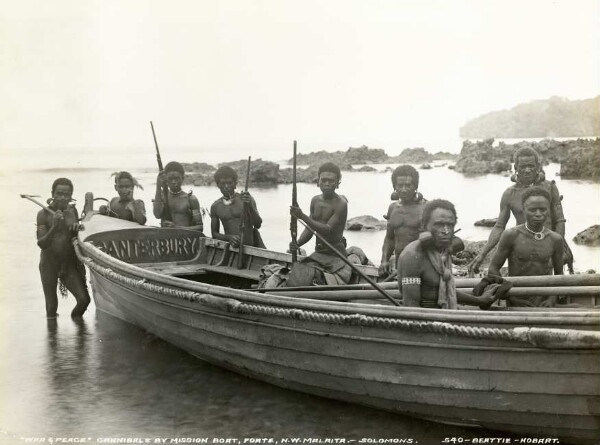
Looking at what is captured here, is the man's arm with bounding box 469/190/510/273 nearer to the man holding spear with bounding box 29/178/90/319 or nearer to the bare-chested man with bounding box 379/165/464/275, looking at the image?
the bare-chested man with bounding box 379/165/464/275

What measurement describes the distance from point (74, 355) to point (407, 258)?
15.8 ft

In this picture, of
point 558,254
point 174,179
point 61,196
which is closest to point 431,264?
point 558,254

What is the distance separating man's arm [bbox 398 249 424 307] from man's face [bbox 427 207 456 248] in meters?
0.18

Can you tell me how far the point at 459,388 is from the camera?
16.2 feet

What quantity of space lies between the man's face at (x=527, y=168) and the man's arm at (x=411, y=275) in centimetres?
230

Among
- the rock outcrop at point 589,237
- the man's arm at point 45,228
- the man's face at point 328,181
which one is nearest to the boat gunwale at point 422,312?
the man's face at point 328,181

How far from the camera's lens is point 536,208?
5.83 metres

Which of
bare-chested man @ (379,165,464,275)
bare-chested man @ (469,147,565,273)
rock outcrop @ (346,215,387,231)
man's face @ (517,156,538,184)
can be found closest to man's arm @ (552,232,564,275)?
bare-chested man @ (469,147,565,273)

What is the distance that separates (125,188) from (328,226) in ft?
15.3

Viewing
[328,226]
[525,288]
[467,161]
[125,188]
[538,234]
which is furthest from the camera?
[467,161]

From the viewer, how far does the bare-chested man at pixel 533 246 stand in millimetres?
5848

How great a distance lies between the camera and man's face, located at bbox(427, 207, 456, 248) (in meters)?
5.11

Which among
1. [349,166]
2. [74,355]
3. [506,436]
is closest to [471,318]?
[506,436]

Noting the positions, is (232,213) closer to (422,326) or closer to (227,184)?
(227,184)
